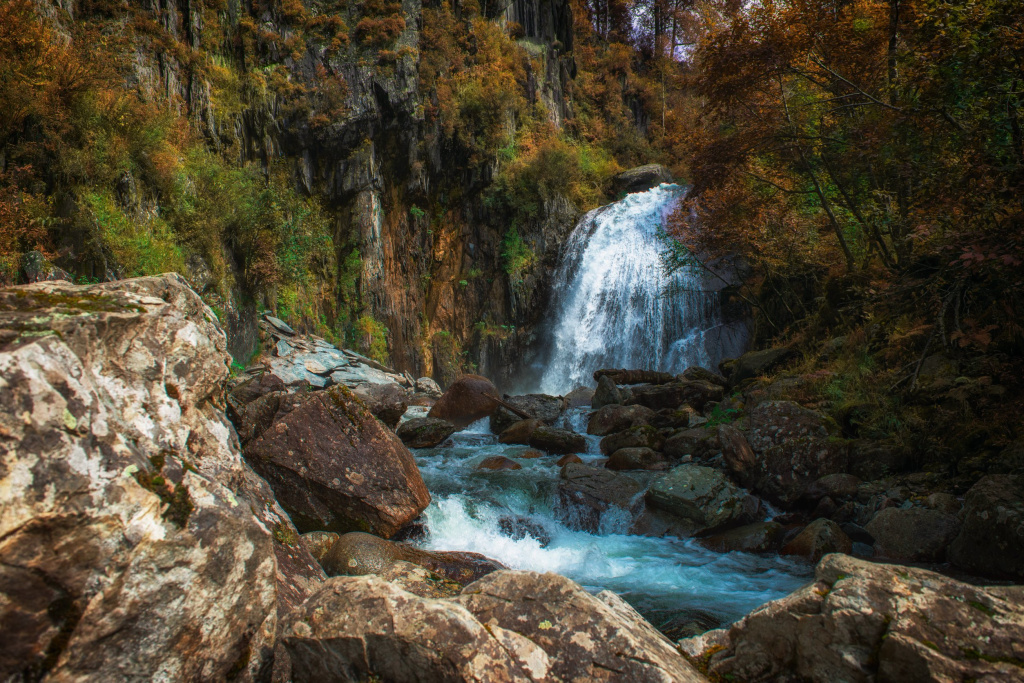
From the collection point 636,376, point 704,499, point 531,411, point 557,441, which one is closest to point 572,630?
point 704,499

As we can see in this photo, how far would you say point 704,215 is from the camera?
530 inches

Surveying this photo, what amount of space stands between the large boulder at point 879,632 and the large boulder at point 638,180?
2434cm

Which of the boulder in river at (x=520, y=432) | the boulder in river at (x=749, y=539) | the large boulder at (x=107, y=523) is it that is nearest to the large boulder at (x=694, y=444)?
the boulder in river at (x=749, y=539)

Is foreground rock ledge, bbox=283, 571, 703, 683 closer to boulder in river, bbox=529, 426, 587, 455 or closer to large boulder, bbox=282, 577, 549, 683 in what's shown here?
large boulder, bbox=282, 577, 549, 683

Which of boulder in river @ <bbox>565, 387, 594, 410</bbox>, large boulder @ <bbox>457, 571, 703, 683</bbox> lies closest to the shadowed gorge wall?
boulder in river @ <bbox>565, 387, 594, 410</bbox>

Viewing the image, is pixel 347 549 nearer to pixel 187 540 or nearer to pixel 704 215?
pixel 187 540

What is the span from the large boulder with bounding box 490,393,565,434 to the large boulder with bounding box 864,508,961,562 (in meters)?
7.01

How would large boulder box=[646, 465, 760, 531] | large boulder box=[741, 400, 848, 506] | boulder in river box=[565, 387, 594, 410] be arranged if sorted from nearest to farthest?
large boulder box=[646, 465, 760, 531], large boulder box=[741, 400, 848, 506], boulder in river box=[565, 387, 594, 410]

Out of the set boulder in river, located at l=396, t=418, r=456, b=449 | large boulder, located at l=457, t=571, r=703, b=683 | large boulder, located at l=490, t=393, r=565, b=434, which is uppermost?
large boulder, located at l=457, t=571, r=703, b=683

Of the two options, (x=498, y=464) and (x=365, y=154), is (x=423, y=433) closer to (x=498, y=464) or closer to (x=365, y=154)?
(x=498, y=464)

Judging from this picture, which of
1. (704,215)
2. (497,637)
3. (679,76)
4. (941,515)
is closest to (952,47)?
(941,515)

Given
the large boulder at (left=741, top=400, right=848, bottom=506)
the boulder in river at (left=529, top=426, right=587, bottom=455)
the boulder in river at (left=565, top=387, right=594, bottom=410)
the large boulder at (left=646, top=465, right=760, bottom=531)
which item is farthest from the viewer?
the boulder in river at (left=565, top=387, right=594, bottom=410)

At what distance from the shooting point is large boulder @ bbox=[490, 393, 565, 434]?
12.2 m

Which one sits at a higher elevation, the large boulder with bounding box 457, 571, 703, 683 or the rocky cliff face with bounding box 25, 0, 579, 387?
the rocky cliff face with bounding box 25, 0, 579, 387
